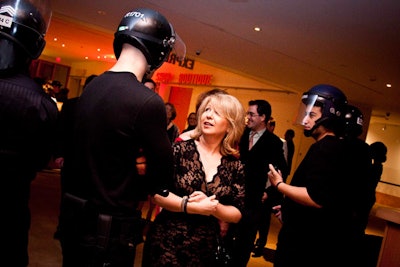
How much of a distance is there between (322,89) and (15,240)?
6.85 ft

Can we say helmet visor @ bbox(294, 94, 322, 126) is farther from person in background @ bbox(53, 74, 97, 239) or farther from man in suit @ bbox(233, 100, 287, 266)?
person in background @ bbox(53, 74, 97, 239)

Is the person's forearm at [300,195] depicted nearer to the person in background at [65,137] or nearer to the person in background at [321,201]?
the person in background at [321,201]

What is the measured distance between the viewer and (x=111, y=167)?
4.47ft

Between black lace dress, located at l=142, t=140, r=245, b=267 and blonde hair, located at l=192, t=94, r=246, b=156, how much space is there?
4.5 inches

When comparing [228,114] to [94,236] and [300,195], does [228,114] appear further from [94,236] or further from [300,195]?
[94,236]

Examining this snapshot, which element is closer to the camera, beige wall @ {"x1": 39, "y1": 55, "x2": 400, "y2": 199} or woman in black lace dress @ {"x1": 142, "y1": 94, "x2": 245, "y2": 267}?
woman in black lace dress @ {"x1": 142, "y1": 94, "x2": 245, "y2": 267}

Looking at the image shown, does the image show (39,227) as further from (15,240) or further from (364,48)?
(364,48)

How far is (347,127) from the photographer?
2.62 metres

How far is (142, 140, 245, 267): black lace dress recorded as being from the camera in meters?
1.98

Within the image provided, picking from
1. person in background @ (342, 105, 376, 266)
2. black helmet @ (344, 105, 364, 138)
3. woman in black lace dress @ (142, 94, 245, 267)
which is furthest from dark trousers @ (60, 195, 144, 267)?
black helmet @ (344, 105, 364, 138)

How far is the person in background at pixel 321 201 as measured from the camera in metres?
2.30

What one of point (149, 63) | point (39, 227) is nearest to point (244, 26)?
point (39, 227)

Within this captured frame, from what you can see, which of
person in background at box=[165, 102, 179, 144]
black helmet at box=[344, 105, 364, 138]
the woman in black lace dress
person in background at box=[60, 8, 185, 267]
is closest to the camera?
person in background at box=[60, 8, 185, 267]

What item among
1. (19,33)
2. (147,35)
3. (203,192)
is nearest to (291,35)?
(203,192)
